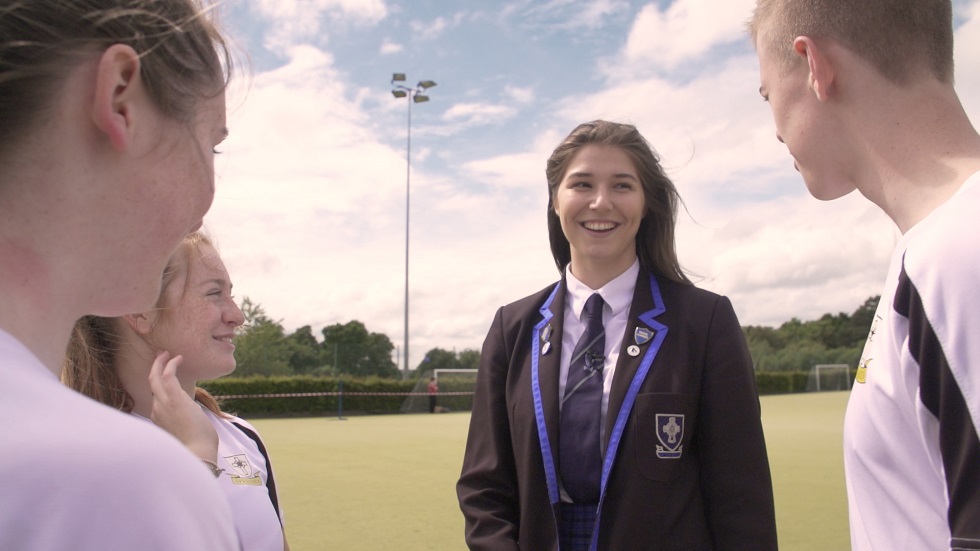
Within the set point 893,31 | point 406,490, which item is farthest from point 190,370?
point 406,490

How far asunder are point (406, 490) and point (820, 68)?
312 inches

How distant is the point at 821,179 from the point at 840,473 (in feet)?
30.9

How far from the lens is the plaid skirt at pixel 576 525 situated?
2463 millimetres

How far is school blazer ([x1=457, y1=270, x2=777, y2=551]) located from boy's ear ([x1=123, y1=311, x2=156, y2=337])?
1.21 metres

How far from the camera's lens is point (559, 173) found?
3105 mm

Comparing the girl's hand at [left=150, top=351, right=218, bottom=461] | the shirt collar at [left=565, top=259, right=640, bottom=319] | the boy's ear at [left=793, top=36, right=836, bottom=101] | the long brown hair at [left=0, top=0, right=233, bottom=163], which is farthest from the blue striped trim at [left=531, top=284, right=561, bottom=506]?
the long brown hair at [left=0, top=0, right=233, bottom=163]

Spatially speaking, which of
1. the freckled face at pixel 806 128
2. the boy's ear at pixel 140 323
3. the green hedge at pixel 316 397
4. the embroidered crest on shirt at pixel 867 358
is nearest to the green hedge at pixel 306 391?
the green hedge at pixel 316 397

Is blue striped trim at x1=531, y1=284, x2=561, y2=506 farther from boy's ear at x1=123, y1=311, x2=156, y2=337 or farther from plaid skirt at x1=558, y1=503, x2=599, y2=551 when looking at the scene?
boy's ear at x1=123, y1=311, x2=156, y2=337

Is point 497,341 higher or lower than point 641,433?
higher

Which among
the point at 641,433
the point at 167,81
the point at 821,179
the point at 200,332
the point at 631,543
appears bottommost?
the point at 631,543

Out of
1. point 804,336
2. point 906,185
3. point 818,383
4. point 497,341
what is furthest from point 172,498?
point 804,336

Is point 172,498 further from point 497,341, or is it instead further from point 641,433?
point 497,341

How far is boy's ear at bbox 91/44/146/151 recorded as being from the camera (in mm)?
790

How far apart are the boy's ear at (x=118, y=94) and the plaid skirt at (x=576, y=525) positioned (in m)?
2.02
